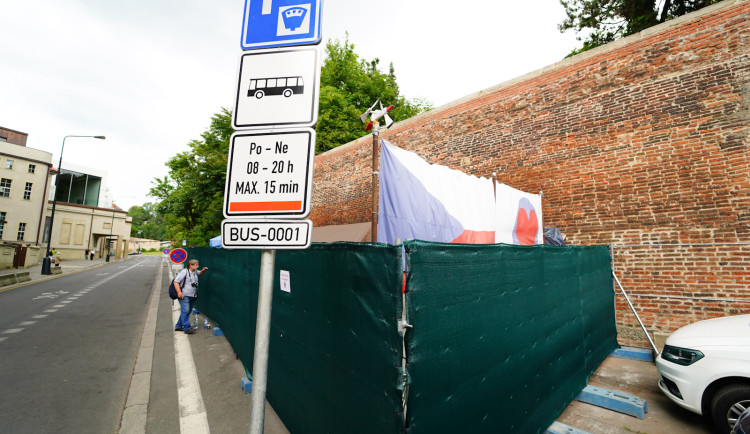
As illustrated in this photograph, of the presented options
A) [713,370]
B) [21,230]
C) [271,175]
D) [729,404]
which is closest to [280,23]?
[271,175]

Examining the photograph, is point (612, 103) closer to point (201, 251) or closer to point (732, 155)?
point (732, 155)

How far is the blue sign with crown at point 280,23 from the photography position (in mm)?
2033

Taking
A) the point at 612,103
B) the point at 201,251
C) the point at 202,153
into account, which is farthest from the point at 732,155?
the point at 202,153

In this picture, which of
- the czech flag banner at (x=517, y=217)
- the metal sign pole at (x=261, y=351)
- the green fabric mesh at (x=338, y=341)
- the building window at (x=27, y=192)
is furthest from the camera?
the building window at (x=27, y=192)

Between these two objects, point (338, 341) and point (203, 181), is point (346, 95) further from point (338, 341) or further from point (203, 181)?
point (338, 341)

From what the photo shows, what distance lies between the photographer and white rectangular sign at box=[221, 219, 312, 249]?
170 centimetres

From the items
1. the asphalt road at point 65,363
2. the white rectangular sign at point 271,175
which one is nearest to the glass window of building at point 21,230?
the asphalt road at point 65,363

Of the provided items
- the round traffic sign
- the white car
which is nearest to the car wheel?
the white car

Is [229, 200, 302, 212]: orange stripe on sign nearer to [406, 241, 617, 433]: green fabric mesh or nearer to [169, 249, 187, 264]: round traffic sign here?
[406, 241, 617, 433]: green fabric mesh

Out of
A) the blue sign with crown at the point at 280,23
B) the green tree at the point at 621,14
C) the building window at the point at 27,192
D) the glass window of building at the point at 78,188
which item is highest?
the green tree at the point at 621,14

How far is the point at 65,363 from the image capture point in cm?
572

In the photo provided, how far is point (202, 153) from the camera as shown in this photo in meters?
22.7

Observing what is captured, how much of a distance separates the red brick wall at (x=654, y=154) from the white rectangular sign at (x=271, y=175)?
7.77 metres

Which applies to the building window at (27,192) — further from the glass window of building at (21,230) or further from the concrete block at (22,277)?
the concrete block at (22,277)
